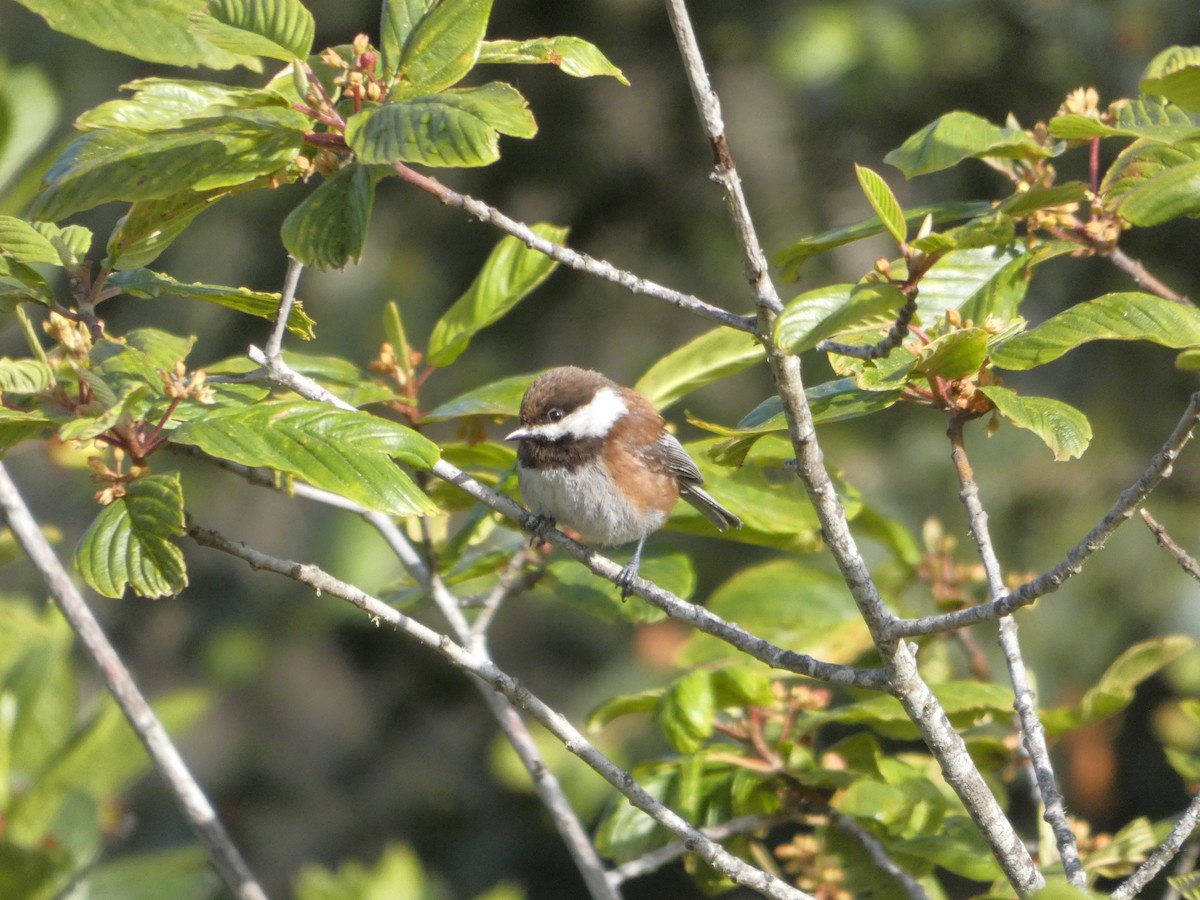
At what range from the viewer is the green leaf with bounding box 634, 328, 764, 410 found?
2373mm

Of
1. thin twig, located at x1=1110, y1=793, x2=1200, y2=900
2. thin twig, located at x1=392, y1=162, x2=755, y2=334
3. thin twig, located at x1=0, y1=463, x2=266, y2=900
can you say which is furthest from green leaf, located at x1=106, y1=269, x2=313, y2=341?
thin twig, located at x1=1110, y1=793, x2=1200, y2=900

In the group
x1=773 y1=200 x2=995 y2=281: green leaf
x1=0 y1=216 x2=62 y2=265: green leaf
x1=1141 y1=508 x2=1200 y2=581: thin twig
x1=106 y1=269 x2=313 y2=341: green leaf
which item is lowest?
x1=1141 y1=508 x2=1200 y2=581: thin twig

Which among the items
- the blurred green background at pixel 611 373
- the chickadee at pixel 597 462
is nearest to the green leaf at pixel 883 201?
the chickadee at pixel 597 462

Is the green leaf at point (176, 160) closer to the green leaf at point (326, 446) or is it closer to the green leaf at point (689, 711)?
the green leaf at point (326, 446)

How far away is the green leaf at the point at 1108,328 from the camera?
1.67 metres

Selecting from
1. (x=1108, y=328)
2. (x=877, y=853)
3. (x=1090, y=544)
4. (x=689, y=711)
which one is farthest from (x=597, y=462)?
(x=1090, y=544)

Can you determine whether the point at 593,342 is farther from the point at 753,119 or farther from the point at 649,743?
the point at 649,743

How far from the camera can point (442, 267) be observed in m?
4.50

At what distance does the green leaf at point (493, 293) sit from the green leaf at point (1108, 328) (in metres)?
0.95

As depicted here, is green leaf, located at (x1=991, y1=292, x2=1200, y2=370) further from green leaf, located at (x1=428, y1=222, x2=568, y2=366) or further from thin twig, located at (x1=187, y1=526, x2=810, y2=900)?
green leaf, located at (x1=428, y1=222, x2=568, y2=366)

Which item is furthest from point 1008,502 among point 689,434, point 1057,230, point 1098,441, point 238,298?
point 238,298

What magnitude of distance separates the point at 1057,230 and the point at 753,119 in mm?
2268

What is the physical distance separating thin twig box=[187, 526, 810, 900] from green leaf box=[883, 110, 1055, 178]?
0.96 metres

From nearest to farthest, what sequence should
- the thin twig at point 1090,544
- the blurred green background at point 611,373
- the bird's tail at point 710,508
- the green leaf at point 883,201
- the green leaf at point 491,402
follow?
1. the thin twig at point 1090,544
2. the green leaf at point 883,201
3. the green leaf at point 491,402
4. the bird's tail at point 710,508
5. the blurred green background at point 611,373
